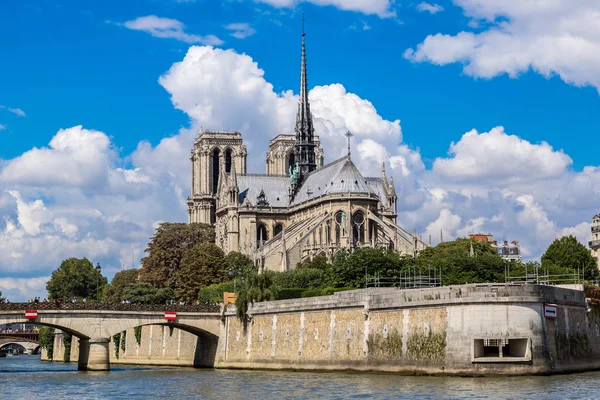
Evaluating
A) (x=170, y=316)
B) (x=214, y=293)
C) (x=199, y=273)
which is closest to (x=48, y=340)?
(x=199, y=273)

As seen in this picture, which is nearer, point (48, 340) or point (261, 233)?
point (48, 340)

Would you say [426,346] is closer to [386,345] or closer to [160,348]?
[386,345]

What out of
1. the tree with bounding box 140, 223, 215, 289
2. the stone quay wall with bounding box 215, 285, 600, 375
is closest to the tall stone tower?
the tree with bounding box 140, 223, 215, 289

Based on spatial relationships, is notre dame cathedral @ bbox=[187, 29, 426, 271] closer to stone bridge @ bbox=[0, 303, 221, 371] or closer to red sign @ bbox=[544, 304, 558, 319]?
stone bridge @ bbox=[0, 303, 221, 371]

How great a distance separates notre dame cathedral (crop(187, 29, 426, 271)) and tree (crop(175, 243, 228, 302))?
439 inches

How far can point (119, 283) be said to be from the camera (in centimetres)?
14200

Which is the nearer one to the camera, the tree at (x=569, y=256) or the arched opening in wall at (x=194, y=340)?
the arched opening in wall at (x=194, y=340)

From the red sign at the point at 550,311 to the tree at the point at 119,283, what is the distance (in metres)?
79.4

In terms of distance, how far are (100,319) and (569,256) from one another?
47827 millimetres

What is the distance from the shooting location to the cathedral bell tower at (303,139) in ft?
475

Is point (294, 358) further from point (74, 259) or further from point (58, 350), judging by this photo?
point (74, 259)

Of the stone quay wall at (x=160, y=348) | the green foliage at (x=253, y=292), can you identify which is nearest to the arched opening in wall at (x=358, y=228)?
the stone quay wall at (x=160, y=348)

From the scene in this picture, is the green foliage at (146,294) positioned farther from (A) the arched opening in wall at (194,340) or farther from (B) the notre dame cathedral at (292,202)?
(A) the arched opening in wall at (194,340)

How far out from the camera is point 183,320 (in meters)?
76.4
